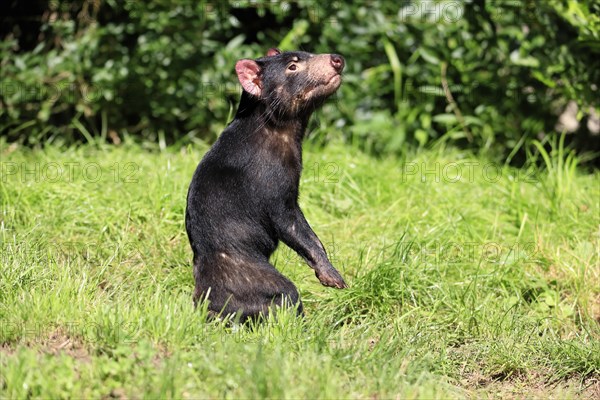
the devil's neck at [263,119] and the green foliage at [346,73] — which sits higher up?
the devil's neck at [263,119]

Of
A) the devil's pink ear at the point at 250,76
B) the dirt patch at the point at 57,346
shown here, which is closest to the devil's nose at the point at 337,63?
the devil's pink ear at the point at 250,76

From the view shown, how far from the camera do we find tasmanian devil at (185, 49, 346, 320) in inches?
152

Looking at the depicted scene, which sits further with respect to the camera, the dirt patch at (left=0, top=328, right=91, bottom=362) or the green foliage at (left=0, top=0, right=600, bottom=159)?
the green foliage at (left=0, top=0, right=600, bottom=159)

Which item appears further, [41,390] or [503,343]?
[503,343]

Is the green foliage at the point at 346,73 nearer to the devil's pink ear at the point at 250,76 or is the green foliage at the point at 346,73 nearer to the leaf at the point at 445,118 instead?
the leaf at the point at 445,118

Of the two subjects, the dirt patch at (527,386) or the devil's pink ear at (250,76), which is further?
the devil's pink ear at (250,76)

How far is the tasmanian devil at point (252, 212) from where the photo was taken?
3859 millimetres

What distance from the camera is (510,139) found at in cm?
692

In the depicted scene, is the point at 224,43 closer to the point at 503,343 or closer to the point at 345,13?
the point at 345,13

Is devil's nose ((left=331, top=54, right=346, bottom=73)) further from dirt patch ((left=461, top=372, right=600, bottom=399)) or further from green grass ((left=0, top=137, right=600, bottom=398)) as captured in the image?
dirt patch ((left=461, top=372, right=600, bottom=399))

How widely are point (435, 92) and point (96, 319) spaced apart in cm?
398

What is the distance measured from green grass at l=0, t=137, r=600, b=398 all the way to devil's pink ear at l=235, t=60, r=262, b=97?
3.31ft

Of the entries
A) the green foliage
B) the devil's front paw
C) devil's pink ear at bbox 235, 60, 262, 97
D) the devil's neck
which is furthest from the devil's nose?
the green foliage

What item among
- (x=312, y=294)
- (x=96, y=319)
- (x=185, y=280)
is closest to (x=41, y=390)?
(x=96, y=319)
